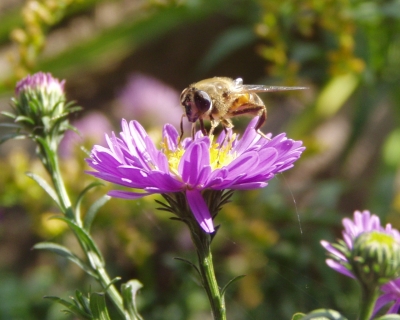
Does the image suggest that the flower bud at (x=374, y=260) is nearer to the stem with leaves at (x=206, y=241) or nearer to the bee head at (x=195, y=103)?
the stem with leaves at (x=206, y=241)

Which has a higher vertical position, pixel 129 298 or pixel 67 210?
pixel 67 210

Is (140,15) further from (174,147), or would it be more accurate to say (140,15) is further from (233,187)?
(233,187)

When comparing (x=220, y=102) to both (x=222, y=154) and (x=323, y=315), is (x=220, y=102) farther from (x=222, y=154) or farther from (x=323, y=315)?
(x=323, y=315)

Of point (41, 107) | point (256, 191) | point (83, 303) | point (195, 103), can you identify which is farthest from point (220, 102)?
point (256, 191)

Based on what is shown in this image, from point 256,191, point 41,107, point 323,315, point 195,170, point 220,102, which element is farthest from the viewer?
point 256,191

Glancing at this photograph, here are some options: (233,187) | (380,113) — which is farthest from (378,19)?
(233,187)

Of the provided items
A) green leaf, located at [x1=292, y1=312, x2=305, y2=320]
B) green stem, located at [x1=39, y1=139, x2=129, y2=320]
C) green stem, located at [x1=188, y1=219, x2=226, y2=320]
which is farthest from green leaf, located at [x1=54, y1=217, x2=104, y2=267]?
green leaf, located at [x1=292, y1=312, x2=305, y2=320]


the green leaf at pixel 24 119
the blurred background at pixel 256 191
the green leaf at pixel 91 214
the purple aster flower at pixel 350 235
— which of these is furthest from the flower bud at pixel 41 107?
the purple aster flower at pixel 350 235

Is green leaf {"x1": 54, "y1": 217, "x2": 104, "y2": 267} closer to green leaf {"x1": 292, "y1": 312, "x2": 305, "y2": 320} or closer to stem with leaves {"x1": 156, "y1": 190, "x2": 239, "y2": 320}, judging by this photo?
stem with leaves {"x1": 156, "y1": 190, "x2": 239, "y2": 320}
